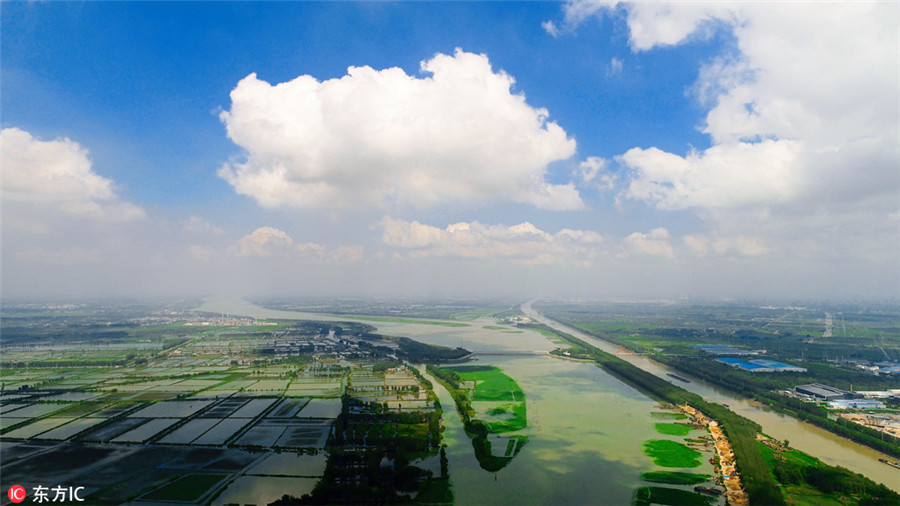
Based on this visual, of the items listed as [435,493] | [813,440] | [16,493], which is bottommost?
[813,440]

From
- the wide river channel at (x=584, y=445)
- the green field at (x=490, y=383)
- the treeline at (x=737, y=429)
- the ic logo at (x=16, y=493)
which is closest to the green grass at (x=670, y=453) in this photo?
the wide river channel at (x=584, y=445)

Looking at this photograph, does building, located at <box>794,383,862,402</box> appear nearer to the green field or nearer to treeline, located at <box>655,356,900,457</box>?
treeline, located at <box>655,356,900,457</box>

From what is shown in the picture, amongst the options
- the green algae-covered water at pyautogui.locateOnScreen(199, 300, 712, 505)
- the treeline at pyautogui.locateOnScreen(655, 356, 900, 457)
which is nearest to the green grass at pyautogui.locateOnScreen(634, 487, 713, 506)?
the green algae-covered water at pyautogui.locateOnScreen(199, 300, 712, 505)

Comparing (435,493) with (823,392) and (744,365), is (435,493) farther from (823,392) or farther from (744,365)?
(744,365)

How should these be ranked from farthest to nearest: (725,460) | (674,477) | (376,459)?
(725,460) → (376,459) → (674,477)

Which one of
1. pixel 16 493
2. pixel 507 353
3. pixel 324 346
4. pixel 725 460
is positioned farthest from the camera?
pixel 324 346

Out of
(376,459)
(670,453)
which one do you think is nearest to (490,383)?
(670,453)
